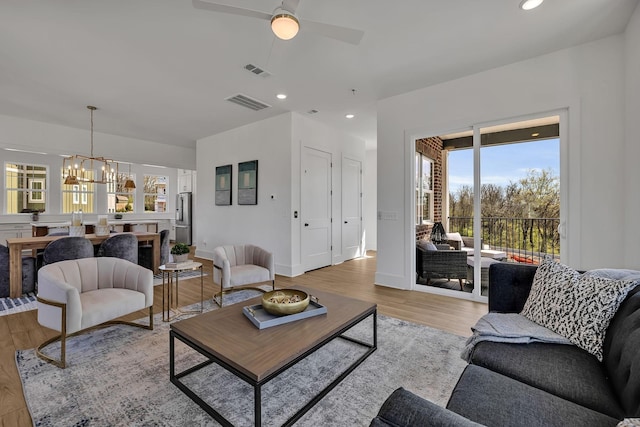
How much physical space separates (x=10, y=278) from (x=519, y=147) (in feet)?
21.7

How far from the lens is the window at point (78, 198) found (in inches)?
292

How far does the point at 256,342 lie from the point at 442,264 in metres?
3.06

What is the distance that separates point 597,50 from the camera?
2783mm

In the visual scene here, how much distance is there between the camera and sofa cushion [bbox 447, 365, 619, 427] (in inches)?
38.3

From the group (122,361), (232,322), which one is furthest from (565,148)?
(122,361)

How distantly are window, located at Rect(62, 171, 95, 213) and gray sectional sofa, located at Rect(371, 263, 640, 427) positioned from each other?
9138 mm

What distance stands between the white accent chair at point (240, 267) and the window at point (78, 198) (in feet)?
20.4

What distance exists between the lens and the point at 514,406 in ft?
3.43

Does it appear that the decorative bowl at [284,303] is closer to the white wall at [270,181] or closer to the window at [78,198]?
the white wall at [270,181]

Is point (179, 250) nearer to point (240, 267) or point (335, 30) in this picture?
point (240, 267)

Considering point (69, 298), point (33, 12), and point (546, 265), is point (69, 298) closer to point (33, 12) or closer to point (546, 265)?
point (33, 12)

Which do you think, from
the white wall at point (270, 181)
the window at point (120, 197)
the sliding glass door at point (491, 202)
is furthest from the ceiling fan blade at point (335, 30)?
the window at point (120, 197)

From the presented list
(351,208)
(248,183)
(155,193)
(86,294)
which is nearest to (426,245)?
(351,208)

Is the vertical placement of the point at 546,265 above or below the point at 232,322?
above
